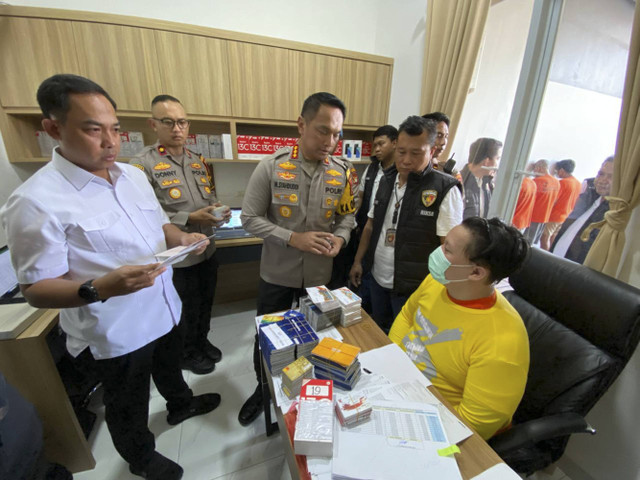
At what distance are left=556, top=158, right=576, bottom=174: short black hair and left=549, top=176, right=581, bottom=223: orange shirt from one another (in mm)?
55

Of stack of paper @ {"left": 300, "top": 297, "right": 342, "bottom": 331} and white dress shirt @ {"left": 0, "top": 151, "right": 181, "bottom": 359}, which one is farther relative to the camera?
stack of paper @ {"left": 300, "top": 297, "right": 342, "bottom": 331}

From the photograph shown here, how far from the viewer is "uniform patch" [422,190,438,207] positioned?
1495 millimetres

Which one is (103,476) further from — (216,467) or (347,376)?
(347,376)

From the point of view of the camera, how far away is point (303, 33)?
9.07 feet

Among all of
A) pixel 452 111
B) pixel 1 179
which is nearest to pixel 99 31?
pixel 1 179

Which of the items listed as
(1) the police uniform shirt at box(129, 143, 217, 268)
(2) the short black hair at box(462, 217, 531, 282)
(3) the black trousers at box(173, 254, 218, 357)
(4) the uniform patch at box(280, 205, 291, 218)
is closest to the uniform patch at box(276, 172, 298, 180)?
(4) the uniform patch at box(280, 205, 291, 218)

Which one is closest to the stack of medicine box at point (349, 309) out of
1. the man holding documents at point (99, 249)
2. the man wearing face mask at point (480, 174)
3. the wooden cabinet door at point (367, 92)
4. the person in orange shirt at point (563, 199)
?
the man holding documents at point (99, 249)

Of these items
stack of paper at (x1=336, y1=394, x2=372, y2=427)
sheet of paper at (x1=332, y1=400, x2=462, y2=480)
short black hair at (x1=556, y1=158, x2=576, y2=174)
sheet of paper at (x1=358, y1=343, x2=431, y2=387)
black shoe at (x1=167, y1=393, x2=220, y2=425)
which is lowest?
black shoe at (x1=167, y1=393, x2=220, y2=425)

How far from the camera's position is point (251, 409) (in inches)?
66.6

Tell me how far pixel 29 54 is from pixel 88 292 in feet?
7.66

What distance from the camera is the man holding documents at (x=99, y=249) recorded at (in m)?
0.83

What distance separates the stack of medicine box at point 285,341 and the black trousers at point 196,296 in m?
1.09

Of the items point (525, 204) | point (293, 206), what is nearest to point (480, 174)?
point (525, 204)

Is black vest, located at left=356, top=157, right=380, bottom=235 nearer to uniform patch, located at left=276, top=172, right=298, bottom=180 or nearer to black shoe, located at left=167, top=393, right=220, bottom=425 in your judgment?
uniform patch, located at left=276, top=172, right=298, bottom=180
